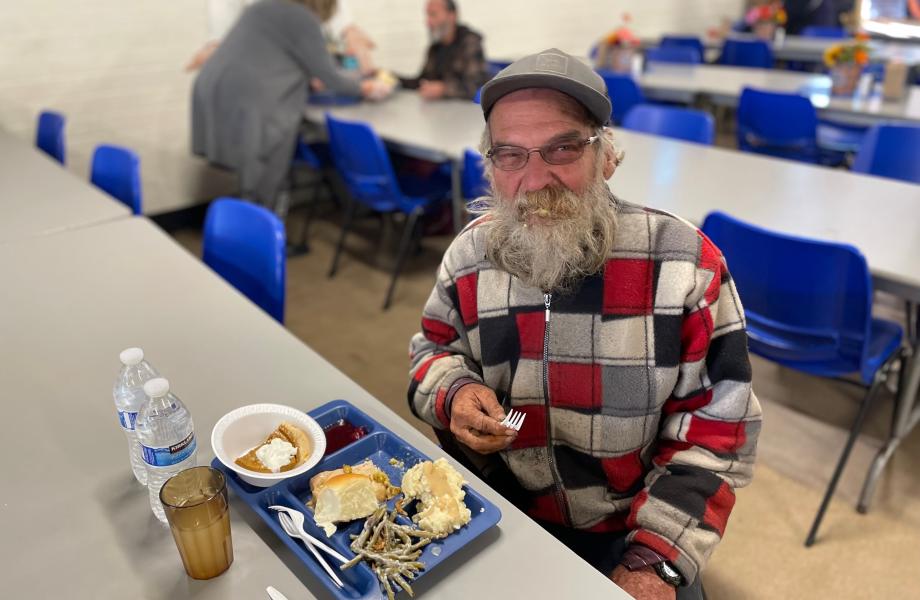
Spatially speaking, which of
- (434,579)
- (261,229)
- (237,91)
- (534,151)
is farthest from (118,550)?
(237,91)

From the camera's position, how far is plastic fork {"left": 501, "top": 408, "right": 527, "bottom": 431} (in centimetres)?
109

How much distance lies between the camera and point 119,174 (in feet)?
8.48

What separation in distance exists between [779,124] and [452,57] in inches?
69.8

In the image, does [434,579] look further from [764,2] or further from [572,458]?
[764,2]

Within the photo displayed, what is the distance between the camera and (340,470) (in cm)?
100

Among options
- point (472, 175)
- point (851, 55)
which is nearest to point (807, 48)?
point (851, 55)

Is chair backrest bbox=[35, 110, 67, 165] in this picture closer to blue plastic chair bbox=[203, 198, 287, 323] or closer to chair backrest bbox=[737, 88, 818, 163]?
blue plastic chair bbox=[203, 198, 287, 323]

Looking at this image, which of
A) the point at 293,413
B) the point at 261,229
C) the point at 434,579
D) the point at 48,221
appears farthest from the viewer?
the point at 48,221

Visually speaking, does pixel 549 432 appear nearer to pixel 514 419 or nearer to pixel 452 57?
pixel 514 419

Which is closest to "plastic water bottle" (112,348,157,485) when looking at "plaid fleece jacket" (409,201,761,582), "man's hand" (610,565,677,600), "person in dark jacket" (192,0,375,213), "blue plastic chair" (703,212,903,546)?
"plaid fleece jacket" (409,201,761,582)

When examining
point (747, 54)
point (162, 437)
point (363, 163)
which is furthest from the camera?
point (747, 54)

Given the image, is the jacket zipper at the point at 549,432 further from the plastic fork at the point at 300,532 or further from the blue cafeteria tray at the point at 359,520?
the plastic fork at the point at 300,532

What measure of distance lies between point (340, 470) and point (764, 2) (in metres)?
7.87

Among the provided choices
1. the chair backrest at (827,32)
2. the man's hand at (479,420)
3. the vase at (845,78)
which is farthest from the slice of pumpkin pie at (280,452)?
the chair backrest at (827,32)
